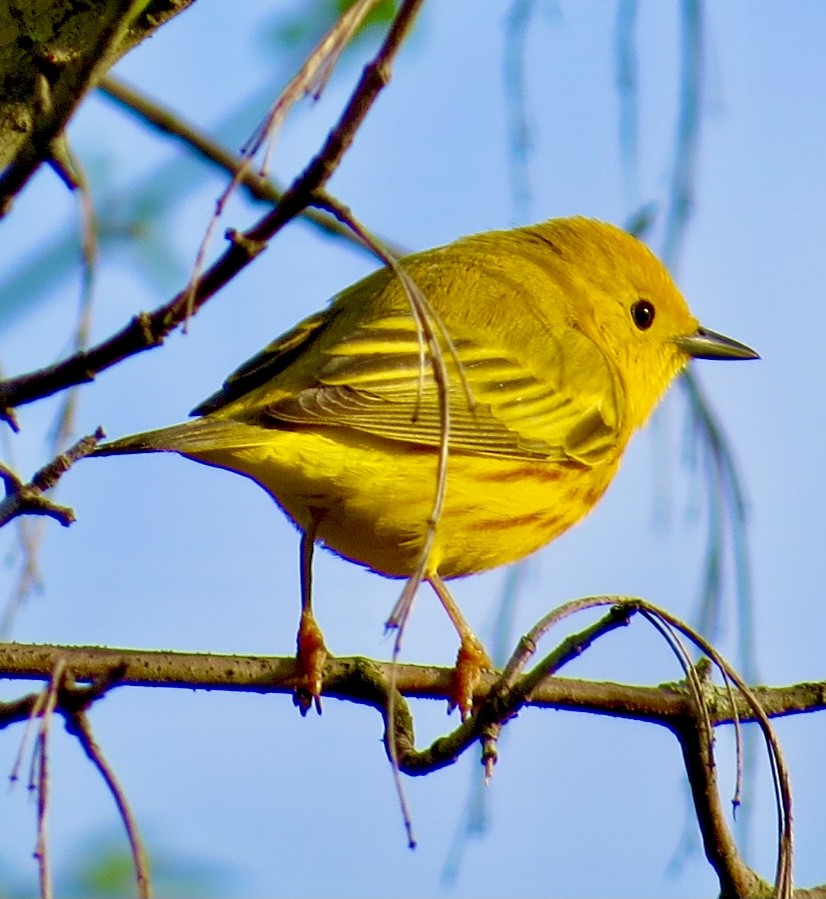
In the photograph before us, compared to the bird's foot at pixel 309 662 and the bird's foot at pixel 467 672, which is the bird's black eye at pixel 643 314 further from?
the bird's foot at pixel 309 662

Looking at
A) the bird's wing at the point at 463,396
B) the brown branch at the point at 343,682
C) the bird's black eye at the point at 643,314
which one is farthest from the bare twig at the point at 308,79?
the bird's black eye at the point at 643,314

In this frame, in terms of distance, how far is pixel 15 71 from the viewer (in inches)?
107

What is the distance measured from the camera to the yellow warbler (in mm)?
3727

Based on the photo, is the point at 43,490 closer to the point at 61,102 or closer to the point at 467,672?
the point at 61,102

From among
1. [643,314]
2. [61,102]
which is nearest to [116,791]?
[61,102]

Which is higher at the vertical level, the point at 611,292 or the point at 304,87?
the point at 611,292

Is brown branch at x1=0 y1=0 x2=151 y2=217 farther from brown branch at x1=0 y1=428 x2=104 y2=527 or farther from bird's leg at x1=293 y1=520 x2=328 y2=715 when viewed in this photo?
bird's leg at x1=293 y1=520 x2=328 y2=715

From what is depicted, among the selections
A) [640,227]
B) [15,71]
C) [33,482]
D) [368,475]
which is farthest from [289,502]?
[33,482]

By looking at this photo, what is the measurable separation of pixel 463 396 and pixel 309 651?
112 cm

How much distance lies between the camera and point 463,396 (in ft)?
14.3

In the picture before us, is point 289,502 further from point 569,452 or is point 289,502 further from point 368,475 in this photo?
point 569,452

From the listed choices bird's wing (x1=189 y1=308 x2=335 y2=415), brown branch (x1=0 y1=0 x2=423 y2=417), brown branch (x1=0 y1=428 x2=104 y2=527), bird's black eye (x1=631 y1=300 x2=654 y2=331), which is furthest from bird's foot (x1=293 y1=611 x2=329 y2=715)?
bird's black eye (x1=631 y1=300 x2=654 y2=331)

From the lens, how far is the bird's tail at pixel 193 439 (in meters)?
3.05

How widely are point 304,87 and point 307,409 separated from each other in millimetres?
2175
